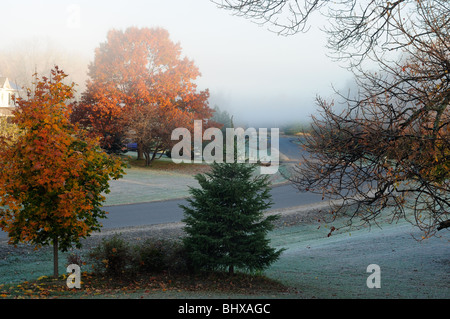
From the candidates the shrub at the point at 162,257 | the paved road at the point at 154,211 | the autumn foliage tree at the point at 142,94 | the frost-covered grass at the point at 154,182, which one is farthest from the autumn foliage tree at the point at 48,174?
the autumn foliage tree at the point at 142,94

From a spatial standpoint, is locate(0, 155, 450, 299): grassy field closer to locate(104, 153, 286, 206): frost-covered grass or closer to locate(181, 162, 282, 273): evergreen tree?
locate(181, 162, 282, 273): evergreen tree

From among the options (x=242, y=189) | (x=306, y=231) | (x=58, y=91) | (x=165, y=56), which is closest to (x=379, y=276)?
(x=242, y=189)

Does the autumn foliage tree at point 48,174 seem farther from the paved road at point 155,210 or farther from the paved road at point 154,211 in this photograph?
the paved road at point 154,211

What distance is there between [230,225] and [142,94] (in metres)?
Answer: 27.0

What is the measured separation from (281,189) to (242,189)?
16526 millimetres

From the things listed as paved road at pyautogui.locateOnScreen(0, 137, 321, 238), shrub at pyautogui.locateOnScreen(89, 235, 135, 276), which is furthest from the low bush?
paved road at pyautogui.locateOnScreen(0, 137, 321, 238)

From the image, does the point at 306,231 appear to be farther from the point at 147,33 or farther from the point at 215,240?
the point at 147,33

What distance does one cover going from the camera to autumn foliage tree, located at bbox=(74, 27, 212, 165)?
3597 cm

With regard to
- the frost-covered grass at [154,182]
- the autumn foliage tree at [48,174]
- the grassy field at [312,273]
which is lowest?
the grassy field at [312,273]

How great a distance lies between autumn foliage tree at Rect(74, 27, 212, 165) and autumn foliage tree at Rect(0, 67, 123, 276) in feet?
81.5

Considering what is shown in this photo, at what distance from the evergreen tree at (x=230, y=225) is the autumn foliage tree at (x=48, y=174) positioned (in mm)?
2407

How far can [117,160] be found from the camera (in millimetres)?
10656

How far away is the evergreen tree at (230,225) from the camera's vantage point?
35.4 feet

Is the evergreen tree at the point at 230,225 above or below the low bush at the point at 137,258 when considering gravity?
above
